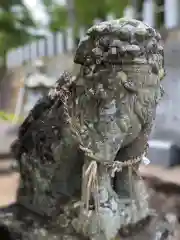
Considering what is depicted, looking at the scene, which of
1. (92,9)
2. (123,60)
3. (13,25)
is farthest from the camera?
(13,25)

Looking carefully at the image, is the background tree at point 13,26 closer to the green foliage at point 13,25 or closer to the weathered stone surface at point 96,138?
the green foliage at point 13,25

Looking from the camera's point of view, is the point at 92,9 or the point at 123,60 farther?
the point at 92,9

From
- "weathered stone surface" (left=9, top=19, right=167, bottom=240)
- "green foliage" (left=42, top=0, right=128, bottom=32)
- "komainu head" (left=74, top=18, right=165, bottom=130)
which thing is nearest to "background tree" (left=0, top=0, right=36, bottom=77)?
"green foliage" (left=42, top=0, right=128, bottom=32)

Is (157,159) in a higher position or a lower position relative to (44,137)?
lower

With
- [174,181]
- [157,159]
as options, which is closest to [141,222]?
[174,181]

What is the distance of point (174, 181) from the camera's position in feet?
4.31

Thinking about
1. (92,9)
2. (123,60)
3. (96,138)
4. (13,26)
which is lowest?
(96,138)

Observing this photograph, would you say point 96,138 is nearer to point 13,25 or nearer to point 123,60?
point 123,60

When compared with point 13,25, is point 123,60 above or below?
below

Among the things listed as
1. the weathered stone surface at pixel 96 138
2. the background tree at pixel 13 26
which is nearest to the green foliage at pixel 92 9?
the background tree at pixel 13 26

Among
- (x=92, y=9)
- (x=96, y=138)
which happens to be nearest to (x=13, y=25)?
(x=92, y=9)

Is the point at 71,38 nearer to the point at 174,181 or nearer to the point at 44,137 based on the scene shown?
the point at 174,181

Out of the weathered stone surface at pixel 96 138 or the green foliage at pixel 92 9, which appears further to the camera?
the green foliage at pixel 92 9

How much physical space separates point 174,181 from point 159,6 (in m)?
1.91
